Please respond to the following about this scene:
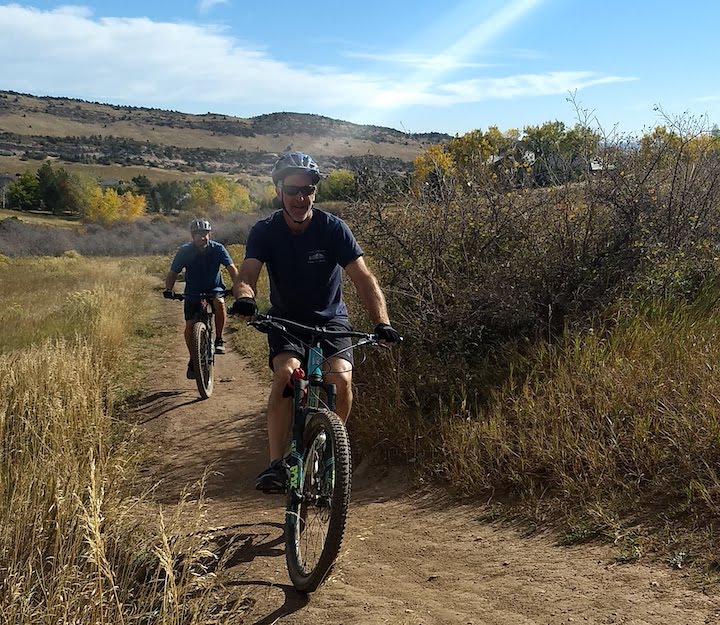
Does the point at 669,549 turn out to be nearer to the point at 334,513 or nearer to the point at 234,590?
the point at 334,513

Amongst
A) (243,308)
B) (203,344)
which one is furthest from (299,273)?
(203,344)

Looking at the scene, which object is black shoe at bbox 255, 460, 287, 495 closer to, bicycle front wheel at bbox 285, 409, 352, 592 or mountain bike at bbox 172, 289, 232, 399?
bicycle front wheel at bbox 285, 409, 352, 592

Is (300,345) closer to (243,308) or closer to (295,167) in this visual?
(243,308)

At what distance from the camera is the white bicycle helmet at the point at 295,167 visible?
3.92 metres

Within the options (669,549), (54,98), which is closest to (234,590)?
(669,549)

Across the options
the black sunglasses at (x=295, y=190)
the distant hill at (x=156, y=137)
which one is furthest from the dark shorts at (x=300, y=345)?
the distant hill at (x=156, y=137)

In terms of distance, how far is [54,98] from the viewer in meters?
173

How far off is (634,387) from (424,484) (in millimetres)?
1668

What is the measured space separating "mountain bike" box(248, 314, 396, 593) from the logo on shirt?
1.54 feet

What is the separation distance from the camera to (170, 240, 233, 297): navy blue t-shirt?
7.80 m

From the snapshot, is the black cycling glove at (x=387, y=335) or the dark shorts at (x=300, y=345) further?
the dark shorts at (x=300, y=345)

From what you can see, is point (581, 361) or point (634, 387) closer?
point (634, 387)

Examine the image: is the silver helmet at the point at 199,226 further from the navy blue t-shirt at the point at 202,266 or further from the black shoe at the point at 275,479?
the black shoe at the point at 275,479

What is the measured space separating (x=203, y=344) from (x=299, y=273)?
4034 mm
